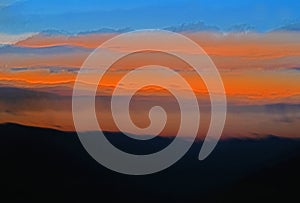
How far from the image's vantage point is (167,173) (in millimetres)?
3248

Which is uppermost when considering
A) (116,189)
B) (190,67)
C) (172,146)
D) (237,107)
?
(190,67)

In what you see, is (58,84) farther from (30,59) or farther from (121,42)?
(121,42)

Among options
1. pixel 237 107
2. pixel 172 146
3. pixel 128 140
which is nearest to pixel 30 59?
pixel 128 140

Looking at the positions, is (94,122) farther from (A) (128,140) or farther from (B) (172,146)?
(B) (172,146)

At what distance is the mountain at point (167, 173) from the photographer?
10.6ft

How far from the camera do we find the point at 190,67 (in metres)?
3.24

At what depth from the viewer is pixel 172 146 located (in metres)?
3.20

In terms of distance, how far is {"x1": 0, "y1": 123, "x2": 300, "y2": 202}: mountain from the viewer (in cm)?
322

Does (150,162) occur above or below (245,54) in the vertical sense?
below

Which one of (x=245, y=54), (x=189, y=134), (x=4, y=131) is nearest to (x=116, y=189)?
(x=189, y=134)

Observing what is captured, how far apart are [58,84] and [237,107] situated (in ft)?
3.69

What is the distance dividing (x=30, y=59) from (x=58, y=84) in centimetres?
26

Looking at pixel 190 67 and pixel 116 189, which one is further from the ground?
pixel 190 67

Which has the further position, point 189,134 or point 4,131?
point 4,131
